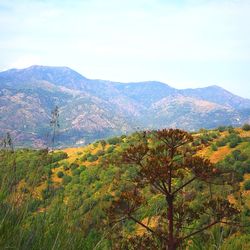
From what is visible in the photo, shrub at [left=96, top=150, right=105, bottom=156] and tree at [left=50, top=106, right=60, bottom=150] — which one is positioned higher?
tree at [left=50, top=106, right=60, bottom=150]

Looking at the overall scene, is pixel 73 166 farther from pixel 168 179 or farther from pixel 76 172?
pixel 168 179

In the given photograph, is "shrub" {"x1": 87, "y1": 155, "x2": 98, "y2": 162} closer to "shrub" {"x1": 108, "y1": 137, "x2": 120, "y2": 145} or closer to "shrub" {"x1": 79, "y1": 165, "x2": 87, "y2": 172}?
"shrub" {"x1": 79, "y1": 165, "x2": 87, "y2": 172}

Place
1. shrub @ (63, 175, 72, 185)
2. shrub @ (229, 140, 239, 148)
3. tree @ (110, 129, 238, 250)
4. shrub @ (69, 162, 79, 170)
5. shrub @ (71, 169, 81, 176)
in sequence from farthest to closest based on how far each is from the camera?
shrub @ (69, 162, 79, 170), shrub @ (71, 169, 81, 176), shrub @ (63, 175, 72, 185), shrub @ (229, 140, 239, 148), tree @ (110, 129, 238, 250)

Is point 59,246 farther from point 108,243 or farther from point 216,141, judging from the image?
point 216,141

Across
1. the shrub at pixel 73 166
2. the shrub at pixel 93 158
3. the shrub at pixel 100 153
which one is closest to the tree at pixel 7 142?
the shrub at pixel 73 166

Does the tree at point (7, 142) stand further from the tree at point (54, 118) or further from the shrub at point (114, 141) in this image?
the shrub at point (114, 141)

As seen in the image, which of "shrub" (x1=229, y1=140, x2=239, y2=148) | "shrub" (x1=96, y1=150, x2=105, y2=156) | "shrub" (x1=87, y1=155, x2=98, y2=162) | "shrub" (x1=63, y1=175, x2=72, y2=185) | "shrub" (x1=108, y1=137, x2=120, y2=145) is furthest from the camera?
"shrub" (x1=108, y1=137, x2=120, y2=145)

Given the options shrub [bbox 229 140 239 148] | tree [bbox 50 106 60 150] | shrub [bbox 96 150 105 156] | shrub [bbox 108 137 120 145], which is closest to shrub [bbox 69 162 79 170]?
shrub [bbox 96 150 105 156]

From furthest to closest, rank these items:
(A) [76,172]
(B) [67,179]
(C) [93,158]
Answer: (C) [93,158] < (A) [76,172] < (B) [67,179]

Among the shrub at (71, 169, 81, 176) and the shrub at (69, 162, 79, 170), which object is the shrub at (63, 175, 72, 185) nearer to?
the shrub at (71, 169, 81, 176)

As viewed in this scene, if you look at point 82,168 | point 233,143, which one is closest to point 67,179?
point 82,168

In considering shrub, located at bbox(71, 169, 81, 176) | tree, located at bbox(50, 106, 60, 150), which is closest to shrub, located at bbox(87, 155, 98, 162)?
shrub, located at bbox(71, 169, 81, 176)

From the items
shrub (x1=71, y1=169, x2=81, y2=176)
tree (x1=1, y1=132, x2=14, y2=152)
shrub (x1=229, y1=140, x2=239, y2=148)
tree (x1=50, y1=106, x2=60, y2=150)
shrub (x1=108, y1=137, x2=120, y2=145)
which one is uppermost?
tree (x1=50, y1=106, x2=60, y2=150)

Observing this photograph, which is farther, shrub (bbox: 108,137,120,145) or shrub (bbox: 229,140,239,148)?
shrub (bbox: 108,137,120,145)
